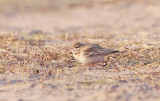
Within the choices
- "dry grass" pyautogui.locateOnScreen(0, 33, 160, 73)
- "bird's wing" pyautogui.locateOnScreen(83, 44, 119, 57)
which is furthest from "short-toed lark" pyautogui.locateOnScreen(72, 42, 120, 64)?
"dry grass" pyautogui.locateOnScreen(0, 33, 160, 73)

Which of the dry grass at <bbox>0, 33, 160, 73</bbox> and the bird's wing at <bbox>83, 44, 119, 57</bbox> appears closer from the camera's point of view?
the bird's wing at <bbox>83, 44, 119, 57</bbox>

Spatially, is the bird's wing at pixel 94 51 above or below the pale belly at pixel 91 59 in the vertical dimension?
above

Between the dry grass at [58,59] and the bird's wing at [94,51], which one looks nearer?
the bird's wing at [94,51]

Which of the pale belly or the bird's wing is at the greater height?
the bird's wing

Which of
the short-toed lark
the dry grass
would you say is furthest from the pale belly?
the dry grass

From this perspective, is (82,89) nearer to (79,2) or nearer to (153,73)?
(153,73)

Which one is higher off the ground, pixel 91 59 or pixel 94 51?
pixel 94 51

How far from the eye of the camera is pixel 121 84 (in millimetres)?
4359

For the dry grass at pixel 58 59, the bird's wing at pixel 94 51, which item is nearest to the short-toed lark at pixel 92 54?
the bird's wing at pixel 94 51

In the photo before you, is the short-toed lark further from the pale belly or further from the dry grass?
the dry grass

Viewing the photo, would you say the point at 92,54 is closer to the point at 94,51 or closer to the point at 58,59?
the point at 94,51

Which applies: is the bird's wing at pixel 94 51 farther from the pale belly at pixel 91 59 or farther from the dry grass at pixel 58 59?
the dry grass at pixel 58 59

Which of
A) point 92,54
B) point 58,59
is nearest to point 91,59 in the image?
point 92,54

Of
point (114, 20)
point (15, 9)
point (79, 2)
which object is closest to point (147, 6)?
point (114, 20)
